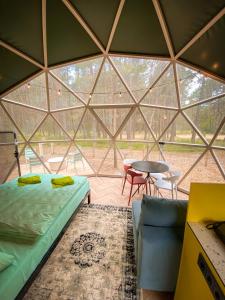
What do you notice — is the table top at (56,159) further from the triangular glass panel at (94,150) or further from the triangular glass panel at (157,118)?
the triangular glass panel at (157,118)

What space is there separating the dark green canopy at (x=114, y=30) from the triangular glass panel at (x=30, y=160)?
279cm

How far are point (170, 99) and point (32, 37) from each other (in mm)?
3775

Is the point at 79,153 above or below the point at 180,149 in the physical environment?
below

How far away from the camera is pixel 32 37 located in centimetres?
333

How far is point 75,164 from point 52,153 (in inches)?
39.7

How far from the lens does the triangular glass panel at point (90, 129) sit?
5.65m

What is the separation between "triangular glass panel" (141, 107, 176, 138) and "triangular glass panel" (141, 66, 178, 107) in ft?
0.72

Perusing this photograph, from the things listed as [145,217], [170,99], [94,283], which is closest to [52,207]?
[94,283]

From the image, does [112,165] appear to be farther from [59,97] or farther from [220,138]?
[220,138]

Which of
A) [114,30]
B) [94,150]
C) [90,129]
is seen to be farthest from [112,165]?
[114,30]

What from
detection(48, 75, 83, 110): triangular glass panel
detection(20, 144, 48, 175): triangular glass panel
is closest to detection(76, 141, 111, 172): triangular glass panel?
detection(48, 75, 83, 110): triangular glass panel

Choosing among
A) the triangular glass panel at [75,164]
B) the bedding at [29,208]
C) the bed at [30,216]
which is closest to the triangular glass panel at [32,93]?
the triangular glass panel at [75,164]

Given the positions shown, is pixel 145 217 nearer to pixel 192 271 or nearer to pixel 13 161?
pixel 192 271

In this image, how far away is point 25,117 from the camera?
555 centimetres
